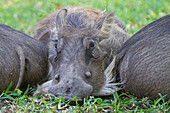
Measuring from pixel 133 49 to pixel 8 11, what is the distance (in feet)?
15.8

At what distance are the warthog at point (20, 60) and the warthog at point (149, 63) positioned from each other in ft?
3.25

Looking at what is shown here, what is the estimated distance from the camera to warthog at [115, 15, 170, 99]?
10.7 feet

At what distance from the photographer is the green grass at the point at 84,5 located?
3.12 metres

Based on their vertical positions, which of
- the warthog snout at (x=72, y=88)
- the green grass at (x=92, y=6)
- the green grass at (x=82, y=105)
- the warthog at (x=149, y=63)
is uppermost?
the green grass at (x=92, y=6)

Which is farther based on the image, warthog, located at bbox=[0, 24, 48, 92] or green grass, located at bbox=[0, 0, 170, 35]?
green grass, located at bbox=[0, 0, 170, 35]

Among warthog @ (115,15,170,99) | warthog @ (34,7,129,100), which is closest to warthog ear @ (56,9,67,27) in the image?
warthog @ (34,7,129,100)

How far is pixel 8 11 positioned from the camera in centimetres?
769

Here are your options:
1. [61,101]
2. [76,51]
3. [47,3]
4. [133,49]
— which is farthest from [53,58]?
[47,3]

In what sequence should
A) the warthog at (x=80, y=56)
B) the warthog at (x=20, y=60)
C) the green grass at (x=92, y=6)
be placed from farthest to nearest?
the green grass at (x=92, y=6) < the warthog at (x=20, y=60) < the warthog at (x=80, y=56)

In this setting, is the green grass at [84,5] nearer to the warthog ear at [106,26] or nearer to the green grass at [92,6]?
the green grass at [92,6]

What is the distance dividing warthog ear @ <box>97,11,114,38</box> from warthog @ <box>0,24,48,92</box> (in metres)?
0.80

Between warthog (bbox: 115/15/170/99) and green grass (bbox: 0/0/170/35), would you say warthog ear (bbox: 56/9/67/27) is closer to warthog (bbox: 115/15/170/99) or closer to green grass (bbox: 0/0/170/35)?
warthog (bbox: 115/15/170/99)

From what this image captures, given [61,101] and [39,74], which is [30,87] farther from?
[61,101]

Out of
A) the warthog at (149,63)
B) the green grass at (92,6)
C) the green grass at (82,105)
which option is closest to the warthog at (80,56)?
the green grass at (82,105)
